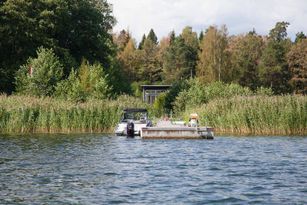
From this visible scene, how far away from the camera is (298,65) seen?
324 ft

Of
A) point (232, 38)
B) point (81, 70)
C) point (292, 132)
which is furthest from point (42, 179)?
point (232, 38)

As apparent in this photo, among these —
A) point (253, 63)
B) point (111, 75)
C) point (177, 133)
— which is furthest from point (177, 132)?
point (253, 63)

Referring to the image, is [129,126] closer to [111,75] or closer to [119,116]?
[119,116]

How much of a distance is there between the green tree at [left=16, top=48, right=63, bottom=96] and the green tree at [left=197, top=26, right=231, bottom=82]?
1555 inches

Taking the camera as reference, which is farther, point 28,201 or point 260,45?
point 260,45

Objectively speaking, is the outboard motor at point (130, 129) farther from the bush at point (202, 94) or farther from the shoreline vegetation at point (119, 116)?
the bush at point (202, 94)

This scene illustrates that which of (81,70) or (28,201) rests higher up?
(81,70)

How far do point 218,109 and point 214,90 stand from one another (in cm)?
1381

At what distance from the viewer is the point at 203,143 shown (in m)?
36.4

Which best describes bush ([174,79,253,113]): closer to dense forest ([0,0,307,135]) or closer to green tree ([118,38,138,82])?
dense forest ([0,0,307,135])

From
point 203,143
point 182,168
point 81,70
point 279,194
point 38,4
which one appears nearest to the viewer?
point 279,194

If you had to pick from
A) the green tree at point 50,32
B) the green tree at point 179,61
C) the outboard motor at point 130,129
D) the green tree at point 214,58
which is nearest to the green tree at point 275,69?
the green tree at point 214,58

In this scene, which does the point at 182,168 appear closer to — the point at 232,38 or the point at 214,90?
the point at 214,90

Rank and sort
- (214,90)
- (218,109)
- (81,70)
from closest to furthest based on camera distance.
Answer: (218,109) → (214,90) → (81,70)
